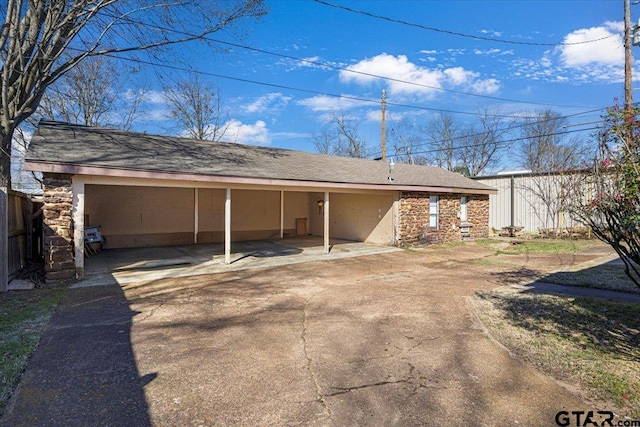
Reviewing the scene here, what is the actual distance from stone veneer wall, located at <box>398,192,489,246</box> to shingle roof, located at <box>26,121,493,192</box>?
661 millimetres

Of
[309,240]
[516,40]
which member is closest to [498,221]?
[516,40]

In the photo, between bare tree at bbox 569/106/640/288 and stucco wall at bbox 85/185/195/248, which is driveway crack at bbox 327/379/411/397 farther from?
stucco wall at bbox 85/185/195/248

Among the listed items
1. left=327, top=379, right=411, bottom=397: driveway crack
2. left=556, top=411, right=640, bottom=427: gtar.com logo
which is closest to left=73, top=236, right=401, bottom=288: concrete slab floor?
left=327, top=379, right=411, bottom=397: driveway crack

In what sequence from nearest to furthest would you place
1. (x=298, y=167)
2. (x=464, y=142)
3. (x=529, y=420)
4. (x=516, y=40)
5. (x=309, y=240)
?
(x=529, y=420), (x=298, y=167), (x=516, y=40), (x=309, y=240), (x=464, y=142)

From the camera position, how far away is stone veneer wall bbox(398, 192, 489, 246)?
14078mm

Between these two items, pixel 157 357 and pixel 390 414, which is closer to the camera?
pixel 390 414

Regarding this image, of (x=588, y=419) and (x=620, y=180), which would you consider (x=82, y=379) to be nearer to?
(x=588, y=419)

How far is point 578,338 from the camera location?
4.31 meters

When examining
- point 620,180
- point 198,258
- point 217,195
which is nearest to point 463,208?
point 217,195

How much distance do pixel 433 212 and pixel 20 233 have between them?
13.8 m

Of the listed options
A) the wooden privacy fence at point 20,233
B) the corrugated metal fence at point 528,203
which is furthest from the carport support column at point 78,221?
the corrugated metal fence at point 528,203

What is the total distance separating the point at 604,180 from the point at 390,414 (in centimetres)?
373

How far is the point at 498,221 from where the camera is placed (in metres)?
19.0

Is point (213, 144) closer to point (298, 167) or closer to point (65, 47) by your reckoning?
point (298, 167)
